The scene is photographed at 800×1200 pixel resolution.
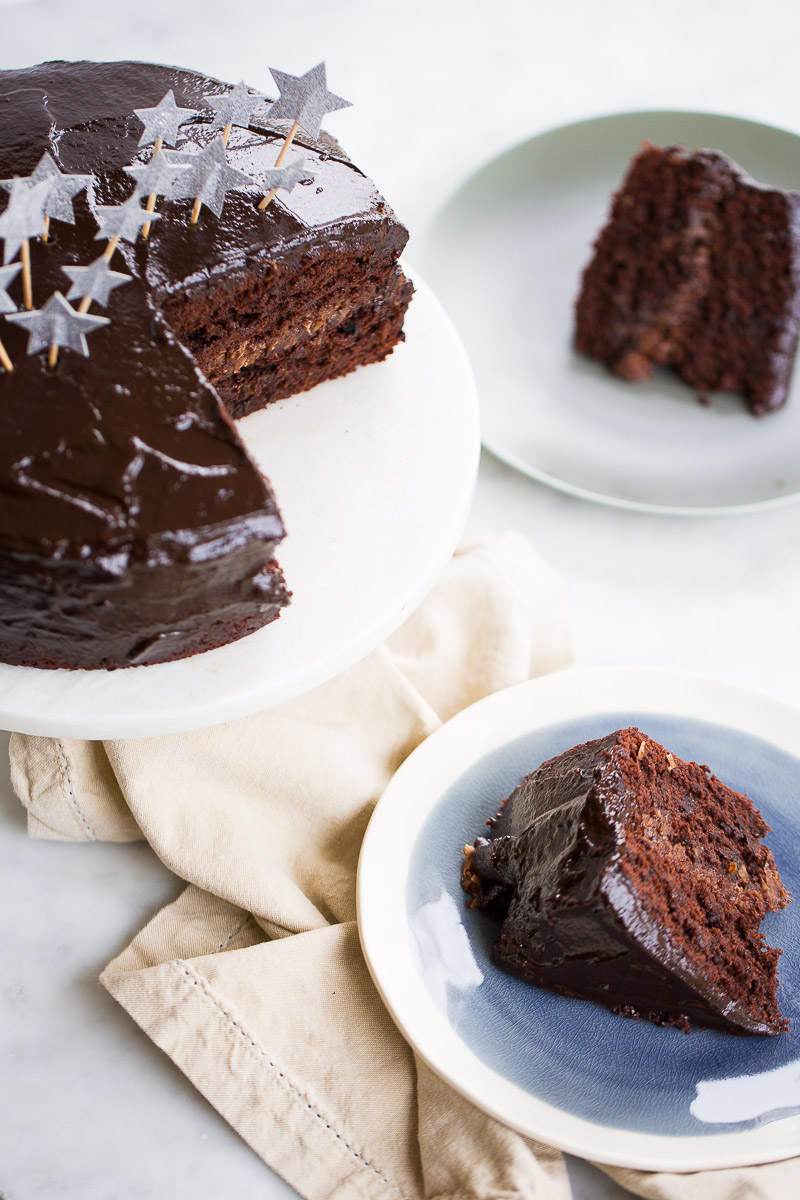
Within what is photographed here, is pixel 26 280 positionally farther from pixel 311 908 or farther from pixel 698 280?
pixel 698 280

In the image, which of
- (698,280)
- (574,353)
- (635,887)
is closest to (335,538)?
(635,887)

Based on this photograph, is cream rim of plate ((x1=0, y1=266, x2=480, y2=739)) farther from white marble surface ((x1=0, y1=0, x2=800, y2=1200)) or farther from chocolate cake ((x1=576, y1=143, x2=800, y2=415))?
chocolate cake ((x1=576, y1=143, x2=800, y2=415))

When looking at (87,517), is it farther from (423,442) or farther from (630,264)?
(630,264)

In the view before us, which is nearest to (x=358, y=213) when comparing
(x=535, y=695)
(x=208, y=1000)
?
(x=535, y=695)

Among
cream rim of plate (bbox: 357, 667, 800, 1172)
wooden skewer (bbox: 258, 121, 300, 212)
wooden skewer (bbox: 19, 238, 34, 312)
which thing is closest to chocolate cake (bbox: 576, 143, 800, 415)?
cream rim of plate (bbox: 357, 667, 800, 1172)

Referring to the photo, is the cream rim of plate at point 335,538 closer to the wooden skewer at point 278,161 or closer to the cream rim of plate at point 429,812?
the cream rim of plate at point 429,812

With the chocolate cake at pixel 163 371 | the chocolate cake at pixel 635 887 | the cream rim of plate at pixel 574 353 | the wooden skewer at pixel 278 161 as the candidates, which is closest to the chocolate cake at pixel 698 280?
the cream rim of plate at pixel 574 353
